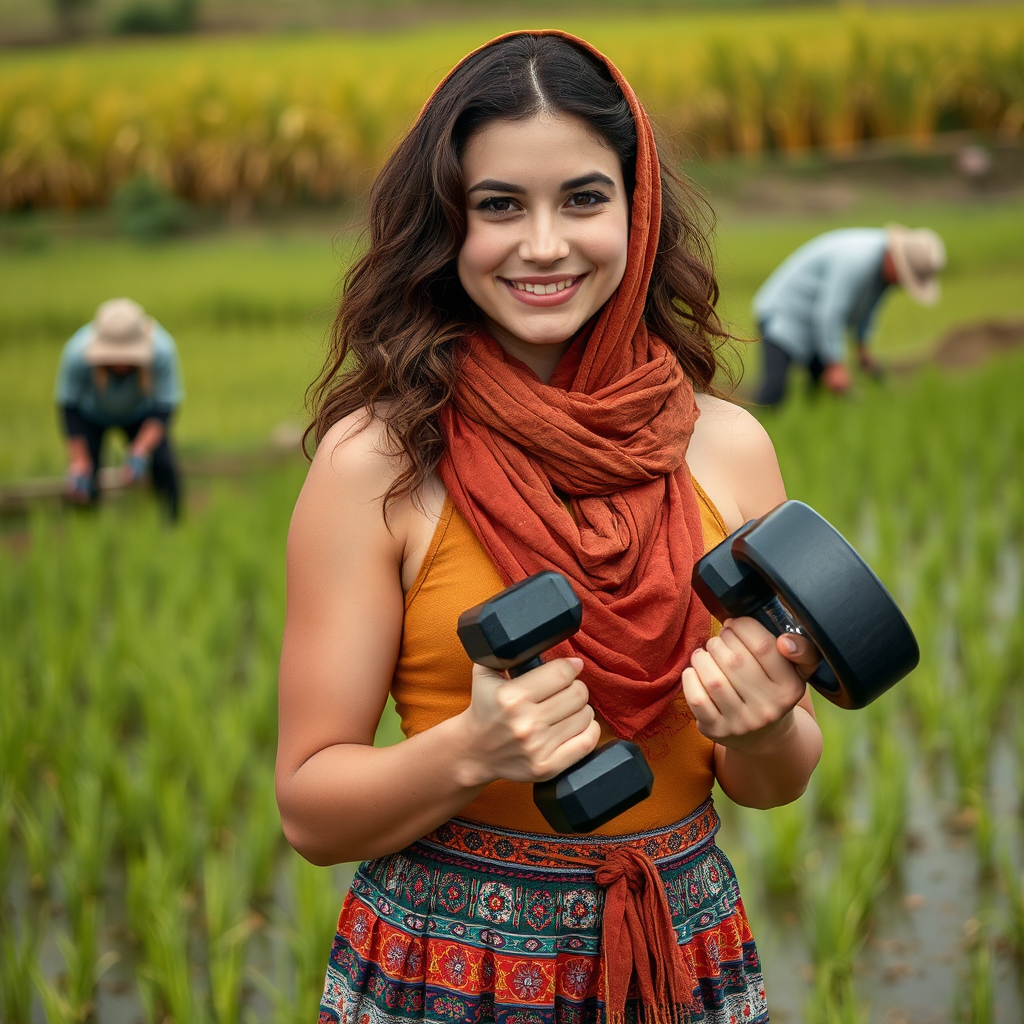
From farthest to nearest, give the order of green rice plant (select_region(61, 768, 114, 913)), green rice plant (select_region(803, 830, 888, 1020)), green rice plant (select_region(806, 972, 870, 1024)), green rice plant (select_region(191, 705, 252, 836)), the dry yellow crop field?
the dry yellow crop field, green rice plant (select_region(191, 705, 252, 836)), green rice plant (select_region(61, 768, 114, 913)), green rice plant (select_region(803, 830, 888, 1020)), green rice plant (select_region(806, 972, 870, 1024))

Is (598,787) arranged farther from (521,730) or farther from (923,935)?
(923,935)

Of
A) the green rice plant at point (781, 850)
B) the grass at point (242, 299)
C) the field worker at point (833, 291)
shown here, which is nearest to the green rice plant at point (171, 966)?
the green rice plant at point (781, 850)

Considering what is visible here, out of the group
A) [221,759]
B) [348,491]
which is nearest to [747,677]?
[348,491]

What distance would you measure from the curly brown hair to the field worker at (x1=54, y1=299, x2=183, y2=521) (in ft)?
11.4

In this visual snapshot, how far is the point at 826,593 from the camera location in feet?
2.90

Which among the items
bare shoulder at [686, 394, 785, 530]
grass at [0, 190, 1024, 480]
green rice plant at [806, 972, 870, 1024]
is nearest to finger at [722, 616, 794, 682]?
bare shoulder at [686, 394, 785, 530]

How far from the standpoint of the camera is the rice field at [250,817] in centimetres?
199

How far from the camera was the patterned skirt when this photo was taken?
1017mm

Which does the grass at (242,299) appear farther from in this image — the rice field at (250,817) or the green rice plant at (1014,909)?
the green rice plant at (1014,909)

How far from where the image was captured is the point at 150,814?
2.42 meters

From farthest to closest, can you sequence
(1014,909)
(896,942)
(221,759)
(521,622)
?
(221,759) < (896,942) < (1014,909) < (521,622)

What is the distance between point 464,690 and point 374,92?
8250 mm

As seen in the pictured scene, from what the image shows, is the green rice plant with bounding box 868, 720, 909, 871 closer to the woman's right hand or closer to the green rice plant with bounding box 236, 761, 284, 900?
the green rice plant with bounding box 236, 761, 284, 900

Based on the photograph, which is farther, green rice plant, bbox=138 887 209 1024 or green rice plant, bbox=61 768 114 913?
green rice plant, bbox=61 768 114 913
